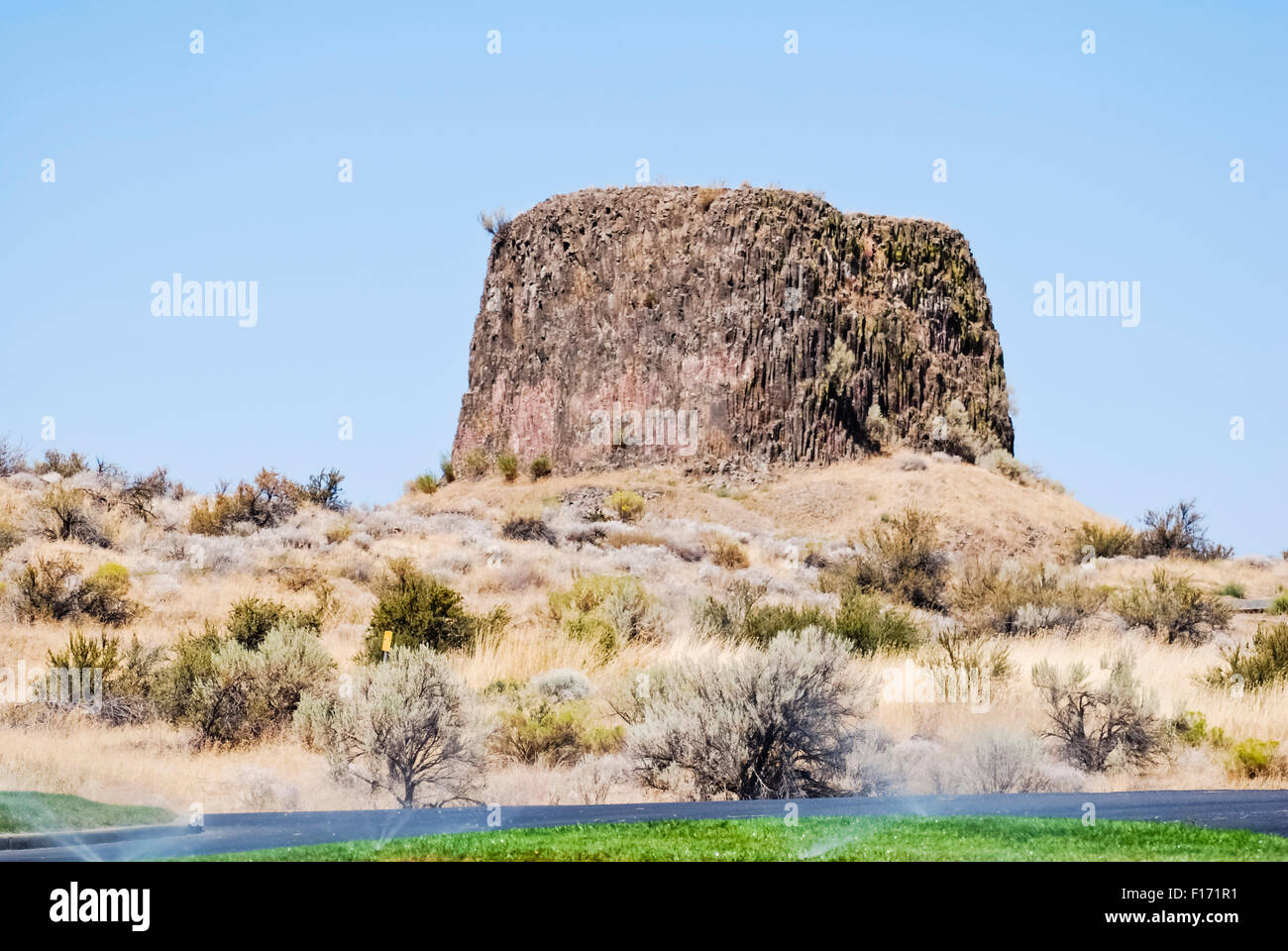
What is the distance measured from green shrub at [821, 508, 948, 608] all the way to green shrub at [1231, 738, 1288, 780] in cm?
1405

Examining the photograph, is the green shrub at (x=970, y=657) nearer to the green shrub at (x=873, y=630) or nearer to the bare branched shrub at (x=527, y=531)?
the green shrub at (x=873, y=630)

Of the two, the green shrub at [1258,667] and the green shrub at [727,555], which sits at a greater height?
the green shrub at [727,555]

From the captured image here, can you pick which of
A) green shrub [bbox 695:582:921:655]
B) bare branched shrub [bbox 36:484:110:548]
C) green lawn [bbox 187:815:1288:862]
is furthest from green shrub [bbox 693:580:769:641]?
bare branched shrub [bbox 36:484:110:548]

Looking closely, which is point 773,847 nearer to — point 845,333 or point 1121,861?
point 1121,861

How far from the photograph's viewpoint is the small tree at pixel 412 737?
49.5 feet

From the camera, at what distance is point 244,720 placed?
17766mm

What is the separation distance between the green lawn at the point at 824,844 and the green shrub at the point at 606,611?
1042 centimetres

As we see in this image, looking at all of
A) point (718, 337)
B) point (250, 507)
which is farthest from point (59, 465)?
point (718, 337)

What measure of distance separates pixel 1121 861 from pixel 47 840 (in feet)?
27.8

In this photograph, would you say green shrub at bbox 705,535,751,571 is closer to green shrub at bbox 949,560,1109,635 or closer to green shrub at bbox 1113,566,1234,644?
green shrub at bbox 949,560,1109,635

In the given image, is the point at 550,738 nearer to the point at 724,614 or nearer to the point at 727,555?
the point at 724,614

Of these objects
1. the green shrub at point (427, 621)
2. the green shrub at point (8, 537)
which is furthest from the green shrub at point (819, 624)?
the green shrub at point (8, 537)

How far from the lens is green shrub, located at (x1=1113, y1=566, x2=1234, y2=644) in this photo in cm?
2586
